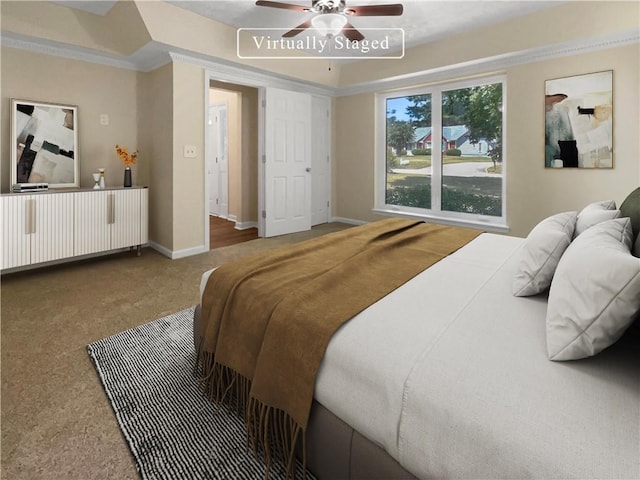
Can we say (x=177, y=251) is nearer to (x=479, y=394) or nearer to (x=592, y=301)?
(x=479, y=394)

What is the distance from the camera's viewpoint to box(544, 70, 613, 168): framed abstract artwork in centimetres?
372

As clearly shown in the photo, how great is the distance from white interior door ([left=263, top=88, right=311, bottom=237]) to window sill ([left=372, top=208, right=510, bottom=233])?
1293 millimetres

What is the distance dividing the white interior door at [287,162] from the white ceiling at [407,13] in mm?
1339

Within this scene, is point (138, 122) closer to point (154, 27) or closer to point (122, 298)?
point (154, 27)

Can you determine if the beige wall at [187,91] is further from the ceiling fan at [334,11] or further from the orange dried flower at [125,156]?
the ceiling fan at [334,11]

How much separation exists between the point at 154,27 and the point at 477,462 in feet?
14.2

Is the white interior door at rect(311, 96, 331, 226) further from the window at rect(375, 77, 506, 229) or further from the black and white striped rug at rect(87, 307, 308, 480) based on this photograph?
the black and white striped rug at rect(87, 307, 308, 480)

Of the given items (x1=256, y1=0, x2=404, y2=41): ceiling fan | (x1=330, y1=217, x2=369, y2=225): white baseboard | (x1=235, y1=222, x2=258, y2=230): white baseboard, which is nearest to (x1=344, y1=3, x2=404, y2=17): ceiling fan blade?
(x1=256, y1=0, x2=404, y2=41): ceiling fan

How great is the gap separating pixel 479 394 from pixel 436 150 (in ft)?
16.1

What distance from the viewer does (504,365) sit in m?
0.96

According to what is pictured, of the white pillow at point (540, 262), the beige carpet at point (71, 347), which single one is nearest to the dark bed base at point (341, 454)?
the beige carpet at point (71, 347)

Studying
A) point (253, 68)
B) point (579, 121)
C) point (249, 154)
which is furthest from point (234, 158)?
point (579, 121)

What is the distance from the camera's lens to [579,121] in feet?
12.6

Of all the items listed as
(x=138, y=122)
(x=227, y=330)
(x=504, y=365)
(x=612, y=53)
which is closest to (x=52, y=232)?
(x=138, y=122)
